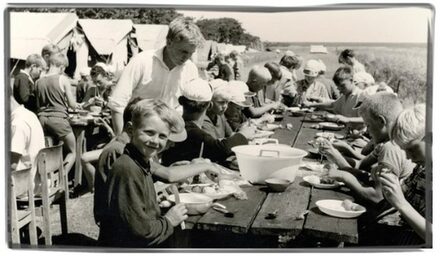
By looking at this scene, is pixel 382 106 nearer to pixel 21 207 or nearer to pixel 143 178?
pixel 143 178

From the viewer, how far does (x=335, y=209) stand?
12.9 feet

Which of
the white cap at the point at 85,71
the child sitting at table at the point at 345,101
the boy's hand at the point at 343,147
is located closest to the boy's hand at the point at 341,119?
the child sitting at table at the point at 345,101

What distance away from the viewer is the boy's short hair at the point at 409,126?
4004 mm

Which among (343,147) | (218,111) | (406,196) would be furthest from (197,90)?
(406,196)

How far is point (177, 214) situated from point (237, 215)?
0.39 metres

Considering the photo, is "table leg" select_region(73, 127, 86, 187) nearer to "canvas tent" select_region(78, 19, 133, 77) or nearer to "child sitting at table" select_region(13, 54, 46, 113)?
"child sitting at table" select_region(13, 54, 46, 113)

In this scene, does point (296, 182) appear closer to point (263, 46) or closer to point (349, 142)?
point (349, 142)

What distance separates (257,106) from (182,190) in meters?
0.70

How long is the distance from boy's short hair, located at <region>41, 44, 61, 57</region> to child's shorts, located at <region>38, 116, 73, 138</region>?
395 mm

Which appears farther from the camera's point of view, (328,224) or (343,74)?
(343,74)

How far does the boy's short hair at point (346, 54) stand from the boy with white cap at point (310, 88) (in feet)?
0.46

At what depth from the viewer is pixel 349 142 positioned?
13.4 feet

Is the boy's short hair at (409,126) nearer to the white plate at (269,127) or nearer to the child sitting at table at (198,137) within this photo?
the white plate at (269,127)

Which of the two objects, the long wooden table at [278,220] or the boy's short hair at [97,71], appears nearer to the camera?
the long wooden table at [278,220]
